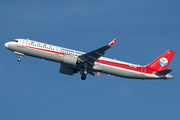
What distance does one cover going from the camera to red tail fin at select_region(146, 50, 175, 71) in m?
60.9

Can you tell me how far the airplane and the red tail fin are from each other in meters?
0.52

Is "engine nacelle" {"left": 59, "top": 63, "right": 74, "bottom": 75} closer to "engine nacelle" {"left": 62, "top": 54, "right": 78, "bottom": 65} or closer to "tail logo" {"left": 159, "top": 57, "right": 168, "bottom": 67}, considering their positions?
"engine nacelle" {"left": 62, "top": 54, "right": 78, "bottom": 65}

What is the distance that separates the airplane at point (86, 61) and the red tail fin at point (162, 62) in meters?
0.52

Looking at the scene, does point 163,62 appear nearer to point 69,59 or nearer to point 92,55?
point 92,55

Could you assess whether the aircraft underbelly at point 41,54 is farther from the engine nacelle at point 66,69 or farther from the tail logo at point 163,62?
the tail logo at point 163,62

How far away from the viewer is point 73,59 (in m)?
55.3

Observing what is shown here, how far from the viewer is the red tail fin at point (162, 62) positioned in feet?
200

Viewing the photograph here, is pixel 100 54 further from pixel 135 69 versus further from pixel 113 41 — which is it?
pixel 135 69

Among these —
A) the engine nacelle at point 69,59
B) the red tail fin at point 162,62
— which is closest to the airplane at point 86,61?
the engine nacelle at point 69,59

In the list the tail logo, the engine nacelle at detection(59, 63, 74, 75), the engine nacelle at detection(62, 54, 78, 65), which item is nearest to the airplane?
the engine nacelle at detection(62, 54, 78, 65)

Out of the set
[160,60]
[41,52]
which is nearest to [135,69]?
[160,60]

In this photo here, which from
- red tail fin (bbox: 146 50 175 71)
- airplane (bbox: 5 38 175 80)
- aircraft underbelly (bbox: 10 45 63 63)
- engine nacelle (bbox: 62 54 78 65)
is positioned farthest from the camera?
red tail fin (bbox: 146 50 175 71)

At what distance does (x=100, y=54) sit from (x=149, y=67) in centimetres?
1227

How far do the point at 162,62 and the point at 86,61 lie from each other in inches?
673
